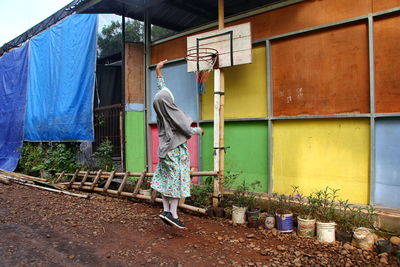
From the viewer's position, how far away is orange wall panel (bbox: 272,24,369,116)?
3887 millimetres

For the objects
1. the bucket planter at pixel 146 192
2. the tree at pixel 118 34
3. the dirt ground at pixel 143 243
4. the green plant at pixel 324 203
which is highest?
the tree at pixel 118 34

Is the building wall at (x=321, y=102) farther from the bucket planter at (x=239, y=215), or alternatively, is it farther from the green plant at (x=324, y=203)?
the bucket planter at (x=239, y=215)

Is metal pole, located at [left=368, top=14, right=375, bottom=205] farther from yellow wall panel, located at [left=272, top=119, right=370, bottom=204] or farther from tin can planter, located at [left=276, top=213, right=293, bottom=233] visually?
tin can planter, located at [left=276, top=213, right=293, bottom=233]

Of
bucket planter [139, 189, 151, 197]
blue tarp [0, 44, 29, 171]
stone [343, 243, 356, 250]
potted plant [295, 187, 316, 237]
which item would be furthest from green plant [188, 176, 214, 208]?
blue tarp [0, 44, 29, 171]

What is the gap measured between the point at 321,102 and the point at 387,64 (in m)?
0.88

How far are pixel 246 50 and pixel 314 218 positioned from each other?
2521mm

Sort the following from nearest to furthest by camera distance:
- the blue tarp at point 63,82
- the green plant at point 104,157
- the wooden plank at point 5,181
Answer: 1. the green plant at point 104,157
2. the blue tarp at point 63,82
3. the wooden plank at point 5,181

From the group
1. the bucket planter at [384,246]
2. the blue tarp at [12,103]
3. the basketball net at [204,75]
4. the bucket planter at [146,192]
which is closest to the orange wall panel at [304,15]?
the basketball net at [204,75]

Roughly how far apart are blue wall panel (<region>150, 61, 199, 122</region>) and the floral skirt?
73.3 inches

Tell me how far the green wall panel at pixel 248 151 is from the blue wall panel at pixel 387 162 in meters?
1.54

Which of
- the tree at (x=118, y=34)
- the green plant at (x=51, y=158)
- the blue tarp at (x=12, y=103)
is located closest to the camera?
the tree at (x=118, y=34)

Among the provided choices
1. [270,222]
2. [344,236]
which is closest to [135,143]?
[270,222]

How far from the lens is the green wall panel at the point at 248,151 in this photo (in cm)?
479

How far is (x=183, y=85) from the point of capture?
6008mm
